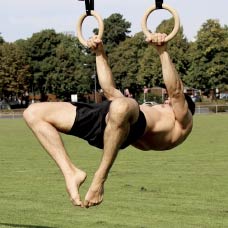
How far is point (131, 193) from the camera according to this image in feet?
45.4

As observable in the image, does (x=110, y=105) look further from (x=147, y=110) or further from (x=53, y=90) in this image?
(x=53, y=90)

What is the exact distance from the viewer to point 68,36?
11319cm

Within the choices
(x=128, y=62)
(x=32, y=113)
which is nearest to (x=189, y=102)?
(x=32, y=113)

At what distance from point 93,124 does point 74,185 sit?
711 mm

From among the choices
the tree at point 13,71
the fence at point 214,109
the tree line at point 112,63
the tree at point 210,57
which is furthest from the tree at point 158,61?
the tree at point 13,71

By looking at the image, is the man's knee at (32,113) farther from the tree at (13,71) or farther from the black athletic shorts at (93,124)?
the tree at (13,71)

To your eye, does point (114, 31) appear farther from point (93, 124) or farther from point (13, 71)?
point (93, 124)

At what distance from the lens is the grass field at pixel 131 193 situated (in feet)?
35.6

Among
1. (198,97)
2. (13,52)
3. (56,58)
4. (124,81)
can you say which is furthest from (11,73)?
(198,97)

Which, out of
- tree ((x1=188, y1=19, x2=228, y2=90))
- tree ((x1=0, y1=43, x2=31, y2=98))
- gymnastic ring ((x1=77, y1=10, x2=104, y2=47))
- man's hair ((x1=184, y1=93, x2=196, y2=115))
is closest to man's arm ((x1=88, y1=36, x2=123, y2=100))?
gymnastic ring ((x1=77, y1=10, x2=104, y2=47))

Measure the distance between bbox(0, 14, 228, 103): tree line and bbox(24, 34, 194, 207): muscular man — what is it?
72.3 metres

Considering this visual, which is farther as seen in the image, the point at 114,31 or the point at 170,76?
the point at 114,31

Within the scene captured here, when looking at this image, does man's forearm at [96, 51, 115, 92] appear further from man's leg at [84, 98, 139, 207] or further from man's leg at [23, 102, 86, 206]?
man's leg at [84, 98, 139, 207]

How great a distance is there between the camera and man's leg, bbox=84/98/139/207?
22.2 feet
